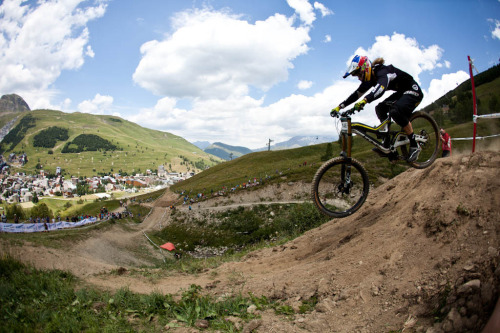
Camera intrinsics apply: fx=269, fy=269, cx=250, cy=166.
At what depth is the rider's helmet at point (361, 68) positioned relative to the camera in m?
8.86

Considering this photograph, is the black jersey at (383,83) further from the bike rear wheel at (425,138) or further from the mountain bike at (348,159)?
the bike rear wheel at (425,138)

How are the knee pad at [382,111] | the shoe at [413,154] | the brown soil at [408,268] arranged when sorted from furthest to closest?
the shoe at [413,154] < the knee pad at [382,111] < the brown soil at [408,268]

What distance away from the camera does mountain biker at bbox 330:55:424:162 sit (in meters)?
8.72

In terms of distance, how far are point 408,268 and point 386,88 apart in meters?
5.40

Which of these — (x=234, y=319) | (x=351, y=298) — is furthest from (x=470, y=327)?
(x=234, y=319)

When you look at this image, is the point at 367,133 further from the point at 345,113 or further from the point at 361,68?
the point at 361,68

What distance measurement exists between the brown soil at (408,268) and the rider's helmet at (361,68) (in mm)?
4427

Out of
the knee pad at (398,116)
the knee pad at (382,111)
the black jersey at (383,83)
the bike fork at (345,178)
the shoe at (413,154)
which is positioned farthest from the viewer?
the shoe at (413,154)

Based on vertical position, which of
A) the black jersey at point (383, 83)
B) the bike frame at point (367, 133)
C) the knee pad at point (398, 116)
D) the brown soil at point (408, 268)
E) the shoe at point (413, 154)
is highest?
the black jersey at point (383, 83)

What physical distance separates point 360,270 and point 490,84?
221m

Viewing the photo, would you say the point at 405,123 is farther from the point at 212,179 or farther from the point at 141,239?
the point at 212,179

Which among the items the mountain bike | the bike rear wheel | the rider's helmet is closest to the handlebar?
the mountain bike

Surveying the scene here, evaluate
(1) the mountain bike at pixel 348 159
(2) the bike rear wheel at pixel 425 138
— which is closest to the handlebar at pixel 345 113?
(1) the mountain bike at pixel 348 159

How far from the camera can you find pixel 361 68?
8.85m
